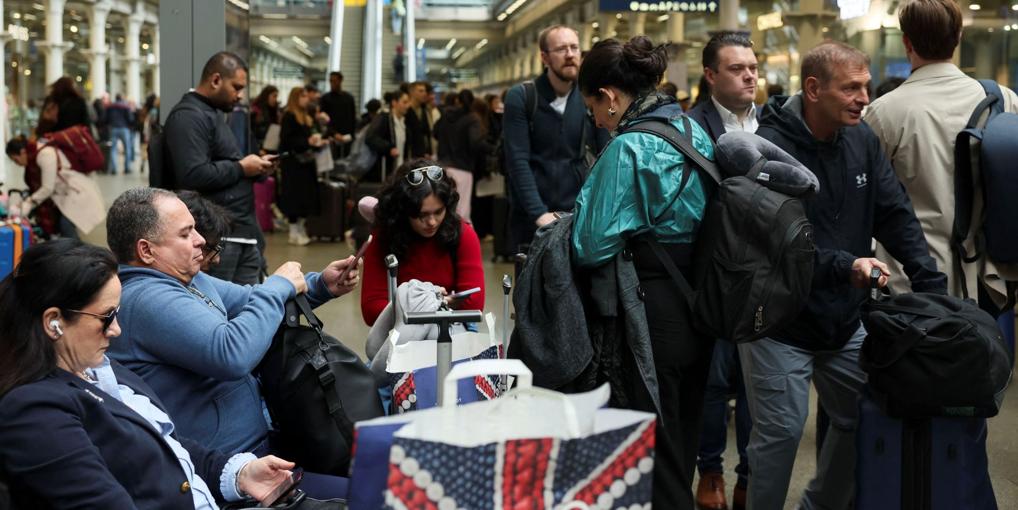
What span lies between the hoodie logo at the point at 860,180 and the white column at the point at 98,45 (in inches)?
1218

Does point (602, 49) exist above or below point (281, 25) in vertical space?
below

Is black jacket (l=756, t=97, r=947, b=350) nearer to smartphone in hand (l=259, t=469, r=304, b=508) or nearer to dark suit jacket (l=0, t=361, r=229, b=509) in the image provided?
smartphone in hand (l=259, t=469, r=304, b=508)

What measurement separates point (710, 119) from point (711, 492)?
1443 millimetres

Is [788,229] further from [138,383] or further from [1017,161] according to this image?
[138,383]

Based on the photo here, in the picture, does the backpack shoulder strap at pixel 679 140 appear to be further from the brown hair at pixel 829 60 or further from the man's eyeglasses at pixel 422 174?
the man's eyeglasses at pixel 422 174

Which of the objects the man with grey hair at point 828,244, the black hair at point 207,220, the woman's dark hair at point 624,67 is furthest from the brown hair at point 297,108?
the woman's dark hair at point 624,67

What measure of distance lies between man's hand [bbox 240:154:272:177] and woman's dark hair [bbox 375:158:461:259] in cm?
174

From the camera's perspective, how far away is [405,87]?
45.2ft

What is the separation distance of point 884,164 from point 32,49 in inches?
979

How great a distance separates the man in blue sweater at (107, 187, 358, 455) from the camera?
313 centimetres

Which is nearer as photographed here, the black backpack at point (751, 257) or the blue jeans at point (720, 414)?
the black backpack at point (751, 257)

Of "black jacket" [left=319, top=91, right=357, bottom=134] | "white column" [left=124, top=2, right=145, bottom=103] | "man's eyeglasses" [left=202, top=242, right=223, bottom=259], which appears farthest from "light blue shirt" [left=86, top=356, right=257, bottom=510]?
"white column" [left=124, top=2, right=145, bottom=103]

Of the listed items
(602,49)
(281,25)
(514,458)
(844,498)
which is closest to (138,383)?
(514,458)

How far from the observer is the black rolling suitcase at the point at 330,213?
45.5ft
